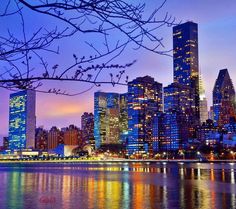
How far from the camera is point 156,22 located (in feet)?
15.4

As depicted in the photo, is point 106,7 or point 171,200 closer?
point 106,7

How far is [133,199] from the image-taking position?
27328mm

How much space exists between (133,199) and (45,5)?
79.5ft

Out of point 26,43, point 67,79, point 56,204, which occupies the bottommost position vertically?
point 56,204

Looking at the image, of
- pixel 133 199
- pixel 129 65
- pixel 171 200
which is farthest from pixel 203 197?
pixel 129 65

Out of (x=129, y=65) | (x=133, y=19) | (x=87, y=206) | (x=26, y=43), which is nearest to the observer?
(x=133, y=19)

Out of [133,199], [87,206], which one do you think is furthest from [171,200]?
[87,206]

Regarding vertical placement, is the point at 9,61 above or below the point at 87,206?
above

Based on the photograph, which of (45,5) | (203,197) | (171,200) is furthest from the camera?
(203,197)

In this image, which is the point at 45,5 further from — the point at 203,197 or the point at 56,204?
the point at 203,197

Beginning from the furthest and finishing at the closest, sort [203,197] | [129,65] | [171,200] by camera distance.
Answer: [203,197] → [171,200] → [129,65]

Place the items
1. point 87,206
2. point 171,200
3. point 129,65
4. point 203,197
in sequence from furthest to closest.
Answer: point 203,197 → point 171,200 → point 87,206 → point 129,65

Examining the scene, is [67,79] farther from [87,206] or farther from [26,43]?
[87,206]

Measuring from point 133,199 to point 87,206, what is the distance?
444 centimetres
